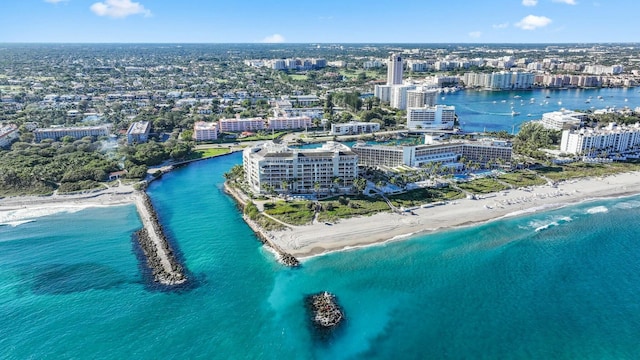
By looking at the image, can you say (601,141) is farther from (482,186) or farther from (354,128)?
(354,128)

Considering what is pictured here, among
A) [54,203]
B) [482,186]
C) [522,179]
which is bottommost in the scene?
[54,203]

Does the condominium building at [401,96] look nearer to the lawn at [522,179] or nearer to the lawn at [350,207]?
the lawn at [522,179]

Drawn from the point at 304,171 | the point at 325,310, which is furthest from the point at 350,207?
the point at 325,310

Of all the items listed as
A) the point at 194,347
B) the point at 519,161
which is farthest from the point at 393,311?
the point at 519,161

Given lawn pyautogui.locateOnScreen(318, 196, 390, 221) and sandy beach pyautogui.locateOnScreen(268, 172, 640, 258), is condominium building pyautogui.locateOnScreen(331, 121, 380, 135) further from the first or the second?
sandy beach pyautogui.locateOnScreen(268, 172, 640, 258)

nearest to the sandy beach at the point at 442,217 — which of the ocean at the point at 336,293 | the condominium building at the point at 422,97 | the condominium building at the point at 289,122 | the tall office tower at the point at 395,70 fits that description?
the ocean at the point at 336,293
